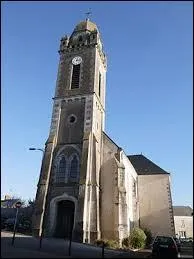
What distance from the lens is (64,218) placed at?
80.8ft

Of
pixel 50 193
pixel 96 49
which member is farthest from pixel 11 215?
pixel 96 49

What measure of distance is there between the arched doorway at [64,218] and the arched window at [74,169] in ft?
6.34

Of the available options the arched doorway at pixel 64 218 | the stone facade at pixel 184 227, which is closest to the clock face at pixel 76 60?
the arched doorway at pixel 64 218

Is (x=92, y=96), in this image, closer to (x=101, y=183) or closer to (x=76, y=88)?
(x=76, y=88)

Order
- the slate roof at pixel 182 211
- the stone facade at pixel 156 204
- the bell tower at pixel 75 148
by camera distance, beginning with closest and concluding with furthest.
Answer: the bell tower at pixel 75 148 → the stone facade at pixel 156 204 → the slate roof at pixel 182 211

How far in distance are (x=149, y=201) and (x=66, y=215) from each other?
45.3 feet

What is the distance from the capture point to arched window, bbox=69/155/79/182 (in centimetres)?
2511

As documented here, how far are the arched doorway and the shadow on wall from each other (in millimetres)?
12603

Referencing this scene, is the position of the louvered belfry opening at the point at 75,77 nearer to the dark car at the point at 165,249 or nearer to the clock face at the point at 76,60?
the clock face at the point at 76,60

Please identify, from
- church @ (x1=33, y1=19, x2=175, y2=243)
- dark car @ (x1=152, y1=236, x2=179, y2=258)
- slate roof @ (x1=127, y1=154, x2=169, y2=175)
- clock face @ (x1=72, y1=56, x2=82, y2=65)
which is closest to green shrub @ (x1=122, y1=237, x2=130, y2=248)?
church @ (x1=33, y1=19, x2=175, y2=243)

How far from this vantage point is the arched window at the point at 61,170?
25.5 metres

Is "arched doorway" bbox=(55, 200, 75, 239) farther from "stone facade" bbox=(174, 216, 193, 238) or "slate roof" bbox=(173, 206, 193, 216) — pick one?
"slate roof" bbox=(173, 206, 193, 216)

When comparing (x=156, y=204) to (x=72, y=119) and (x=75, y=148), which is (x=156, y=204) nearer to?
(x=75, y=148)

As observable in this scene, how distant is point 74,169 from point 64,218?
4039mm
